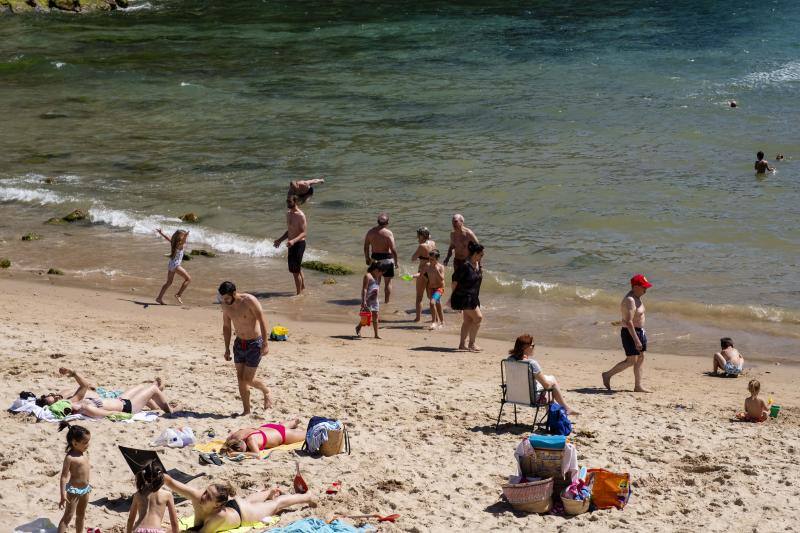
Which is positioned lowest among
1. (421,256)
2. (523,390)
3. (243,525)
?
(243,525)

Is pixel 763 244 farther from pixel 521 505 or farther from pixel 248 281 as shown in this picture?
pixel 521 505

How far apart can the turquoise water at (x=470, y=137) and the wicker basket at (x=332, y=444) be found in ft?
23.5

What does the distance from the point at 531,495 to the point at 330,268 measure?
29.8 feet

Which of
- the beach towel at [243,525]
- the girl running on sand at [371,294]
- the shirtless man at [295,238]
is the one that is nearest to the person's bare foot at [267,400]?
the beach towel at [243,525]

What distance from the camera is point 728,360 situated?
12.8 meters

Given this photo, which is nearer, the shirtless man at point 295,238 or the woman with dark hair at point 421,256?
the woman with dark hair at point 421,256

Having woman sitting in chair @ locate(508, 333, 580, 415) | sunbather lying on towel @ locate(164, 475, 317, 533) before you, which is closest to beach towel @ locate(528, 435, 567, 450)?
woman sitting in chair @ locate(508, 333, 580, 415)

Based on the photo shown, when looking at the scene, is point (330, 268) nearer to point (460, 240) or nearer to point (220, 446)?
point (460, 240)

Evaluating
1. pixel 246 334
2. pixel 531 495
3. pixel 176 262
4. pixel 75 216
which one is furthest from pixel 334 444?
pixel 75 216

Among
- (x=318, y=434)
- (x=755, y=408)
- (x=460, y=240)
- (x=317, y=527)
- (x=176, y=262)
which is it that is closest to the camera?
(x=317, y=527)

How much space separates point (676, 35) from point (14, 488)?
123 ft

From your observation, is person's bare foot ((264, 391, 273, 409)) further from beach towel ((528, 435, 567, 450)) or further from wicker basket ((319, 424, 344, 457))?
beach towel ((528, 435, 567, 450))

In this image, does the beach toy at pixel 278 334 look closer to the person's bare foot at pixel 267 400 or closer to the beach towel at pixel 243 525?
the person's bare foot at pixel 267 400

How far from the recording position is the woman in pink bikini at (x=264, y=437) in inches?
372
